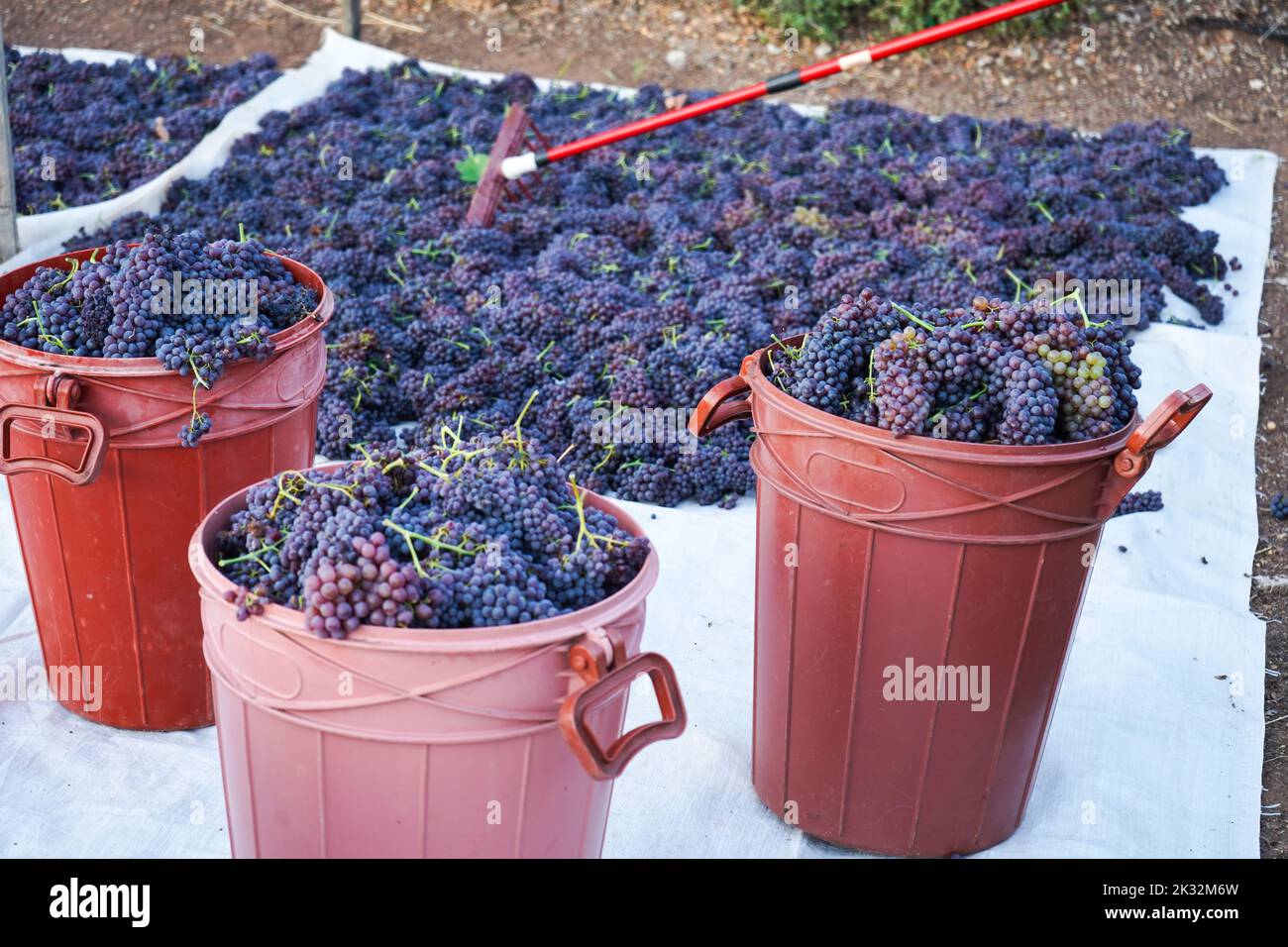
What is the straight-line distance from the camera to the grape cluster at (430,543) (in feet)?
4.23

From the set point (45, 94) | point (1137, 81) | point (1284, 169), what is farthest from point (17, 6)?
point (1284, 169)

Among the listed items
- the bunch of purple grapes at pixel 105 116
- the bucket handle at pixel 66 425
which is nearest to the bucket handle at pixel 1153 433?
the bucket handle at pixel 66 425

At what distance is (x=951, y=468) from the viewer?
1.60 metres

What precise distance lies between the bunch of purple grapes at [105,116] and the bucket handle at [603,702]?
10.5 ft

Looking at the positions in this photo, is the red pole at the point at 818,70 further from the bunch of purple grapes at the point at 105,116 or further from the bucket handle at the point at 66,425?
the bucket handle at the point at 66,425

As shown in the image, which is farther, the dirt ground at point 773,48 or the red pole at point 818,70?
the dirt ground at point 773,48

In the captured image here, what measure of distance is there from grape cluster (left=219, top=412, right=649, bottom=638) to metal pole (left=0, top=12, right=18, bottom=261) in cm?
214

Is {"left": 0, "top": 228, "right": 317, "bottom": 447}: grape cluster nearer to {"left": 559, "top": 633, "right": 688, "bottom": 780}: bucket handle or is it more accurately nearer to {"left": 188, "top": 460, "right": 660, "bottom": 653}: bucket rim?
{"left": 188, "top": 460, "right": 660, "bottom": 653}: bucket rim

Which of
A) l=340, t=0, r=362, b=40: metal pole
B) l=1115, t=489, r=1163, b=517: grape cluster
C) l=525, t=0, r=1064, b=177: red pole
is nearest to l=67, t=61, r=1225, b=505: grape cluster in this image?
l=525, t=0, r=1064, b=177: red pole

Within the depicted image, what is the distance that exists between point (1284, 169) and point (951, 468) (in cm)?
417

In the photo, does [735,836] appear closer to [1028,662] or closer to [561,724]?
[1028,662]

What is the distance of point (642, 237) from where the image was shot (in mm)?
3662

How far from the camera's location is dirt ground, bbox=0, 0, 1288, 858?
19.1 ft

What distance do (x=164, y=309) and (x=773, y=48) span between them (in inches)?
203
